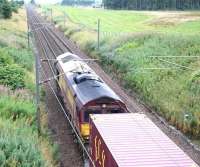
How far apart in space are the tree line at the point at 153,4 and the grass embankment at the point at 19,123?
263ft

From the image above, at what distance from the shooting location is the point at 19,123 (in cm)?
2081

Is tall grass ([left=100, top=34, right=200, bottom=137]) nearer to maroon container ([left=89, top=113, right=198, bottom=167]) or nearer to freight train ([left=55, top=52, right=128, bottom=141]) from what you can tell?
freight train ([left=55, top=52, right=128, bottom=141])

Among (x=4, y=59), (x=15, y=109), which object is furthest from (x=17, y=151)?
(x=4, y=59)

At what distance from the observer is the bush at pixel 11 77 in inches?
1139

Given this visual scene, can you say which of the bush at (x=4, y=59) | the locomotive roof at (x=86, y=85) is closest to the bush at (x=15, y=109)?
the locomotive roof at (x=86, y=85)

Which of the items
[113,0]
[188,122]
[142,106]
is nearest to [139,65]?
[142,106]

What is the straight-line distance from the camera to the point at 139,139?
50.9ft

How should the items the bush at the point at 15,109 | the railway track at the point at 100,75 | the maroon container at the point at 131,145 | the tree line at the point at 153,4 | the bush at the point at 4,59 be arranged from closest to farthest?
the maroon container at the point at 131,145, the bush at the point at 15,109, the railway track at the point at 100,75, the bush at the point at 4,59, the tree line at the point at 153,4

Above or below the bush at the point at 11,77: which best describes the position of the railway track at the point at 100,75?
below

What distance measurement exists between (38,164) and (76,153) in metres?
7.97

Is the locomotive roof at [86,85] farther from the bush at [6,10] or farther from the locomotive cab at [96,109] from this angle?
the bush at [6,10]

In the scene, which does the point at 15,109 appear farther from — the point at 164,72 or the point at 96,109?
the point at 164,72

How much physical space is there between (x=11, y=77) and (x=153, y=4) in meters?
102

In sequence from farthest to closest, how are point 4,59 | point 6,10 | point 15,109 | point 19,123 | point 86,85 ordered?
point 6,10 < point 4,59 < point 86,85 < point 15,109 < point 19,123
